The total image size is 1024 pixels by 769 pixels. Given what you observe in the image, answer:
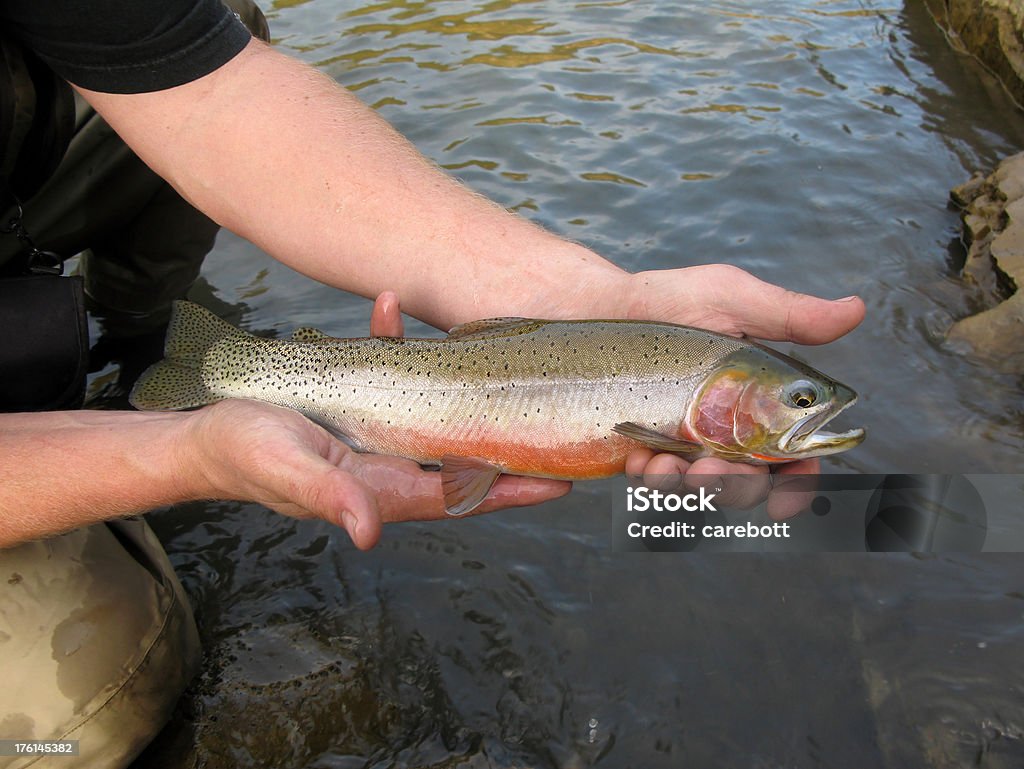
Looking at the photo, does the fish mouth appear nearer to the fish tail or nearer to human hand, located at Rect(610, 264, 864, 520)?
human hand, located at Rect(610, 264, 864, 520)

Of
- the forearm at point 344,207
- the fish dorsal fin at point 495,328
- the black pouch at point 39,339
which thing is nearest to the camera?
the fish dorsal fin at point 495,328

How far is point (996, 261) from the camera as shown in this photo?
18.3 ft

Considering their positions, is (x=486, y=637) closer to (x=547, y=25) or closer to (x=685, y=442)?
(x=685, y=442)

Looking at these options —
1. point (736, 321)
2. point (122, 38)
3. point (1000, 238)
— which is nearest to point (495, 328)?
point (736, 321)

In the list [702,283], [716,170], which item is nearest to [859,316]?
[702,283]

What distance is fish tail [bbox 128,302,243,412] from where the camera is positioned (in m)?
3.31

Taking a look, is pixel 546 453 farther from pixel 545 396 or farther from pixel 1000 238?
pixel 1000 238

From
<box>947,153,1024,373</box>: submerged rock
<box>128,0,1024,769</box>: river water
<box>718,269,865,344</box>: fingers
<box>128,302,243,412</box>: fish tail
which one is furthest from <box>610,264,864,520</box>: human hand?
<box>947,153,1024,373</box>: submerged rock

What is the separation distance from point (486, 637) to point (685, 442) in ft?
4.41

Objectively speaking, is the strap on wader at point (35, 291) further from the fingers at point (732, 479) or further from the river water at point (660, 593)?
the fingers at point (732, 479)

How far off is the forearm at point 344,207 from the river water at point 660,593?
0.17 m

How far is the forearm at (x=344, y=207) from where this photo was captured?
3.19m

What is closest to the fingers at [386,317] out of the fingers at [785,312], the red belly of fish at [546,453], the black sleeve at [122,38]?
the red belly of fish at [546,453]

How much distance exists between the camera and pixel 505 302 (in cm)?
333
